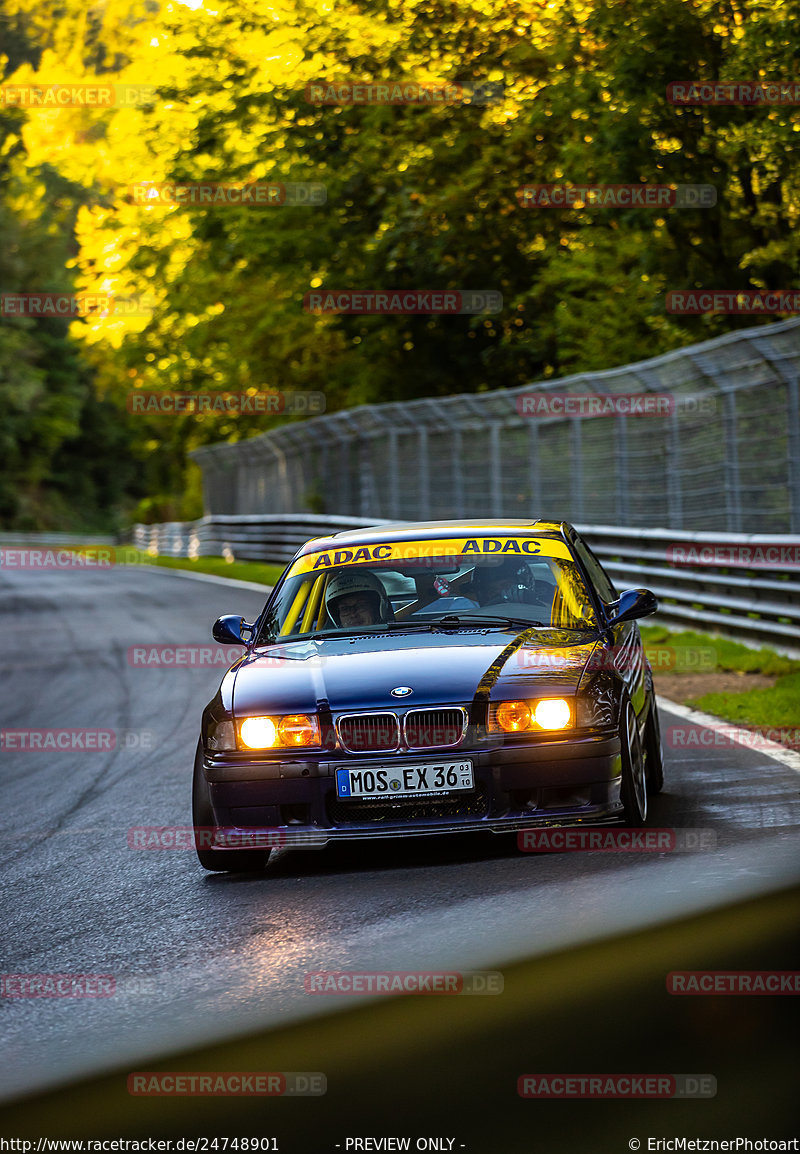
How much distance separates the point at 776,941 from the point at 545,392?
1901 cm

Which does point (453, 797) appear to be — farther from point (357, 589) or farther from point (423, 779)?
point (357, 589)

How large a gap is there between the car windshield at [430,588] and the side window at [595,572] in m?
0.15

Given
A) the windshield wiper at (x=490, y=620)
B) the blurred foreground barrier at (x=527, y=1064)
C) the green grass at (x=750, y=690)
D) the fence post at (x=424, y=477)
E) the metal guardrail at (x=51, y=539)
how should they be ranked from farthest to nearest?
the metal guardrail at (x=51, y=539)
the fence post at (x=424, y=477)
the green grass at (x=750, y=690)
the windshield wiper at (x=490, y=620)
the blurred foreground barrier at (x=527, y=1064)

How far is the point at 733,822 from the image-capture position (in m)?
6.57

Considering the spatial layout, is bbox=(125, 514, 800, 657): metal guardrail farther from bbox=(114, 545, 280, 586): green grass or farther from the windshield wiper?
bbox=(114, 545, 280, 586): green grass

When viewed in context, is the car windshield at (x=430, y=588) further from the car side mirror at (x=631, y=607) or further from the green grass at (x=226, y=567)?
the green grass at (x=226, y=567)

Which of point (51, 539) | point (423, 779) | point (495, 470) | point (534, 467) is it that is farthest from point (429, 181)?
point (51, 539)

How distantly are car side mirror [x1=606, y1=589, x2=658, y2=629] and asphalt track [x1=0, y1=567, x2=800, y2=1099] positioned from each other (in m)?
0.83

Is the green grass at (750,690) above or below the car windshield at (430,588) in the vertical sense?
below

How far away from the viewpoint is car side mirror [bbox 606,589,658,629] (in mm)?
7117

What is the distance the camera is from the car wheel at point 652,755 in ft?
24.4

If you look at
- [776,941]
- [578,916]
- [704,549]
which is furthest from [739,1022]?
[704,549]

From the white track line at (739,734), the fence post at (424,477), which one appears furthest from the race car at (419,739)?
the fence post at (424,477)

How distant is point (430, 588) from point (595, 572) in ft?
3.05
